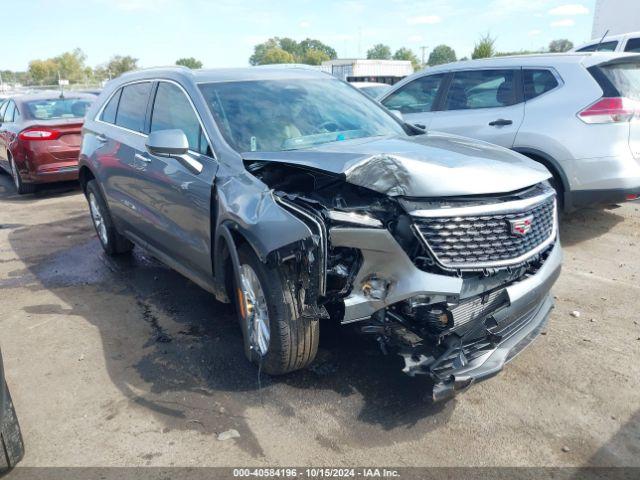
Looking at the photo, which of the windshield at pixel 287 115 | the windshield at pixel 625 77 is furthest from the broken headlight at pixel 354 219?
the windshield at pixel 625 77

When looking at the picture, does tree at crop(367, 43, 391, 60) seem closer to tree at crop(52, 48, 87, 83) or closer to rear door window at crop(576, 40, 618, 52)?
tree at crop(52, 48, 87, 83)

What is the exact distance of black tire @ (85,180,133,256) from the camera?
573 centimetres

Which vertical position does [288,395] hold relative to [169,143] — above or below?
below

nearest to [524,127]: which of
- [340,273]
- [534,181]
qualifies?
[534,181]

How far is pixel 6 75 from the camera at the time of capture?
9462cm

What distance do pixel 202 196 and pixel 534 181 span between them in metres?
2.09

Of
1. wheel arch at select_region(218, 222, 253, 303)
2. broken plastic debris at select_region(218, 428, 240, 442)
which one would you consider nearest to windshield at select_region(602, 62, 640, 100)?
wheel arch at select_region(218, 222, 253, 303)

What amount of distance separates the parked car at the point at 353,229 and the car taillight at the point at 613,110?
83.7 inches

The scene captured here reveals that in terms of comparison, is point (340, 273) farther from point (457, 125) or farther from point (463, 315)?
point (457, 125)

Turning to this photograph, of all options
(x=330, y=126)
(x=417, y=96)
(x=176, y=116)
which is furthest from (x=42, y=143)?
(x=330, y=126)

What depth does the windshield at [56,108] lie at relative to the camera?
9.62 metres

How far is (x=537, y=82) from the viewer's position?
5855 millimetres

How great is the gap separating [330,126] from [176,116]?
3.88 feet

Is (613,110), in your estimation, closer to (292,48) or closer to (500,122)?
(500,122)
